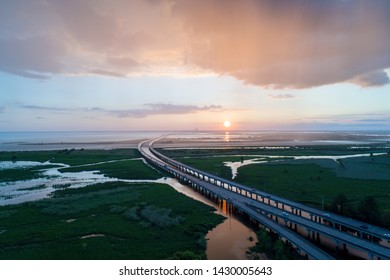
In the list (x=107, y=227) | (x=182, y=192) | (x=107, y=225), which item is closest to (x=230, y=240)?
(x=107, y=227)

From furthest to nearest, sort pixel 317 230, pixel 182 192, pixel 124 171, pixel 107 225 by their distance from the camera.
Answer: pixel 124 171 → pixel 182 192 → pixel 107 225 → pixel 317 230

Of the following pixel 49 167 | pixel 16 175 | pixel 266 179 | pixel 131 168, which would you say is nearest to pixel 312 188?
pixel 266 179

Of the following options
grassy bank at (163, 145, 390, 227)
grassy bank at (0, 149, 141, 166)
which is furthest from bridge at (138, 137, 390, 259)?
grassy bank at (0, 149, 141, 166)

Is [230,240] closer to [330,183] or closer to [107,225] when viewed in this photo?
[107,225]

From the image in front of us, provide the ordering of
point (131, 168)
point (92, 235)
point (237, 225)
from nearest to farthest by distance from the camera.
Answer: point (92, 235) → point (237, 225) → point (131, 168)

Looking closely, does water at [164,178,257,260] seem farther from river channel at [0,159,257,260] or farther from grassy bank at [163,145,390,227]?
grassy bank at [163,145,390,227]

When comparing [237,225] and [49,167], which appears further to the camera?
[49,167]

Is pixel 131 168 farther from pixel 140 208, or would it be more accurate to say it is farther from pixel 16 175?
pixel 140 208

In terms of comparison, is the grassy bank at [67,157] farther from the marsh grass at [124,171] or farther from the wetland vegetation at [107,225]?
the wetland vegetation at [107,225]
